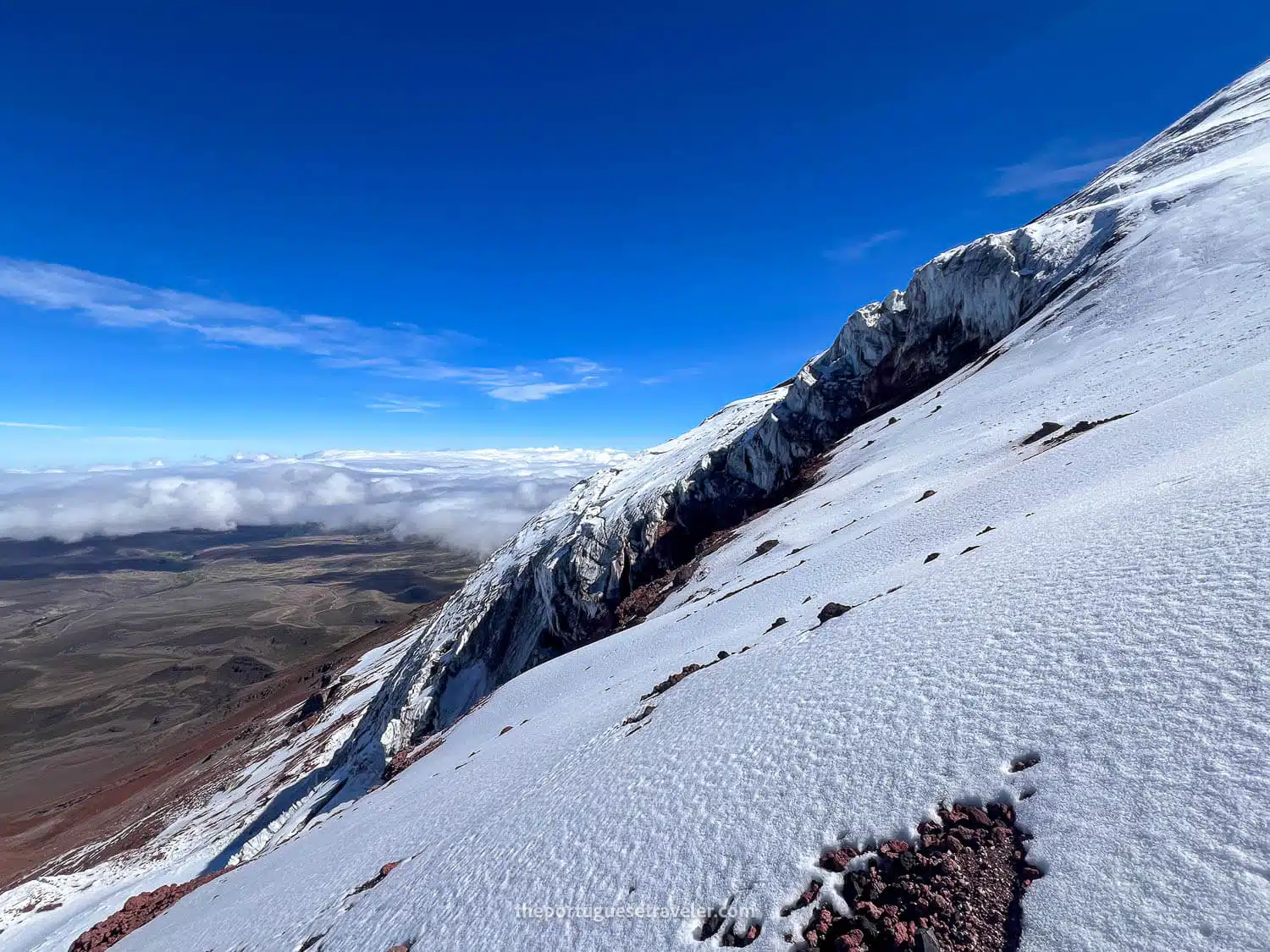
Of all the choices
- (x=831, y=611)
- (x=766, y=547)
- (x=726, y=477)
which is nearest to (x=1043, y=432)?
(x=766, y=547)

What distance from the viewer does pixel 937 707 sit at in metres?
7.10

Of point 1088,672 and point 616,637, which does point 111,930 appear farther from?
point 1088,672

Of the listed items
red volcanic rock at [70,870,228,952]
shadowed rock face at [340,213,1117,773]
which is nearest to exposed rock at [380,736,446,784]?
red volcanic rock at [70,870,228,952]

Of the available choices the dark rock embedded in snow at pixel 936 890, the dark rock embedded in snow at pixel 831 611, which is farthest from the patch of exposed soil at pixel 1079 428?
the dark rock embedded in snow at pixel 936 890

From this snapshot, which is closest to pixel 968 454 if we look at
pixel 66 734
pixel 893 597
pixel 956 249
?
pixel 893 597

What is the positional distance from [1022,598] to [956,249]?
54.7 metres

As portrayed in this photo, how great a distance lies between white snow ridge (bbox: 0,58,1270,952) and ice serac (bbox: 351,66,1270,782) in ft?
27.6

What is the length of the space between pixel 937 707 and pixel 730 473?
1584 inches

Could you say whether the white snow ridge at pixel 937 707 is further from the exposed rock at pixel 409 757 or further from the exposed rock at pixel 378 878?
the exposed rock at pixel 409 757

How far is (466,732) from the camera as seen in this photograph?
79.6 ft

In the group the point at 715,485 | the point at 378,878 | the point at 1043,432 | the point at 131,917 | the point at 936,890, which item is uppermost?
the point at 715,485

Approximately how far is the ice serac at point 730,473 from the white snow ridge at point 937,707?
8400mm

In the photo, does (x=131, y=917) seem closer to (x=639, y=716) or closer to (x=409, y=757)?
(x=409, y=757)

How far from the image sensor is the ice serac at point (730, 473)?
42.8 metres
